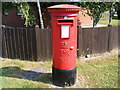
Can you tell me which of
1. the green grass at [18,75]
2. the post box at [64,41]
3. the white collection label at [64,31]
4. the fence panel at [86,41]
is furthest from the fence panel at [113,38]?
the white collection label at [64,31]

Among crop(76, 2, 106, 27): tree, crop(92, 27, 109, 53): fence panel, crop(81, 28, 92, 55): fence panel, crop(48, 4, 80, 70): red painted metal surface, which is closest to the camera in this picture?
crop(48, 4, 80, 70): red painted metal surface

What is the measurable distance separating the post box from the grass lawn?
14.7 inches

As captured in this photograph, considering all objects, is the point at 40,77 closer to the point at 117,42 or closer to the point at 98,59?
the point at 98,59

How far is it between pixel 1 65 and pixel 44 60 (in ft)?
4.97

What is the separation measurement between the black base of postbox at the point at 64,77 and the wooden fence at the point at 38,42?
176 cm

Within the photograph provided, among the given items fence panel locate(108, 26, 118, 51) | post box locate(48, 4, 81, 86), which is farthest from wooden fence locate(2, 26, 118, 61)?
post box locate(48, 4, 81, 86)

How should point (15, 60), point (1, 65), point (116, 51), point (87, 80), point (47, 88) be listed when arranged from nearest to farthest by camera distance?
point (47, 88), point (87, 80), point (1, 65), point (15, 60), point (116, 51)

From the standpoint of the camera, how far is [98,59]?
18.7ft

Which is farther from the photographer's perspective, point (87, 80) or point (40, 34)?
point (40, 34)

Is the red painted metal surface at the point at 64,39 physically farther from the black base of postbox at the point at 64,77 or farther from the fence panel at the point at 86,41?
the fence panel at the point at 86,41

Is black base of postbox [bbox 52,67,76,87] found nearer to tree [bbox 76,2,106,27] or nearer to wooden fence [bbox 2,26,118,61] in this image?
wooden fence [bbox 2,26,118,61]

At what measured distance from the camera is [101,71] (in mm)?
4574

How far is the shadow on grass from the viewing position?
4117mm

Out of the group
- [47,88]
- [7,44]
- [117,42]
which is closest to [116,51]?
[117,42]
